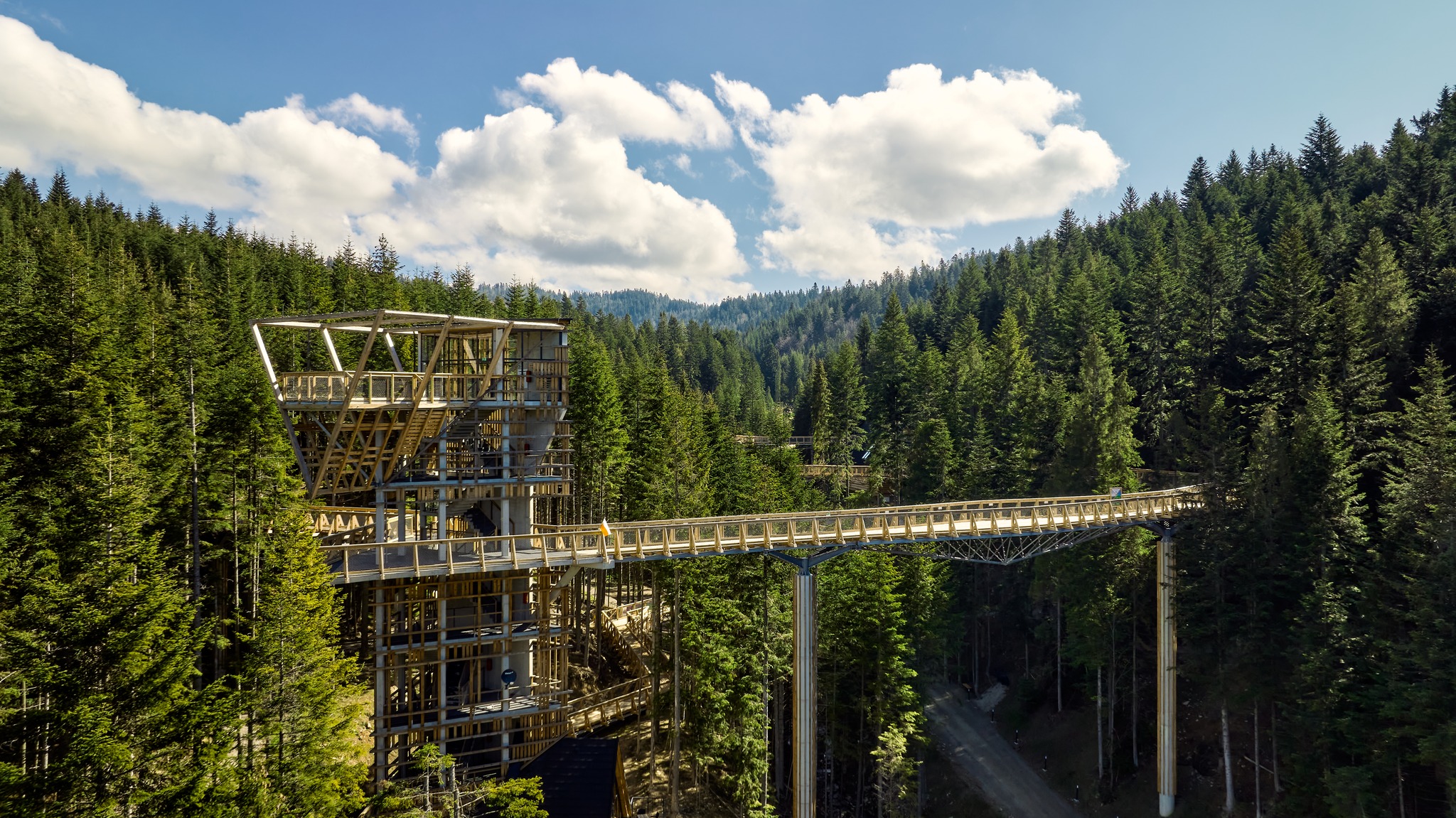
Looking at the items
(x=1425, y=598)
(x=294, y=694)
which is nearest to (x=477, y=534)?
(x=294, y=694)

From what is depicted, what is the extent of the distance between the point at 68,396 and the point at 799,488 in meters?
32.6

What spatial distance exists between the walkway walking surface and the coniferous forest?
2.37 metres

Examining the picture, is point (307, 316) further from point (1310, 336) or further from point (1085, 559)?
point (1310, 336)

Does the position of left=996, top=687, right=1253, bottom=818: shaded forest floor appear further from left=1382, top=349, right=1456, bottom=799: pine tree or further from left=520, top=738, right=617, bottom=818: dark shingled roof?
left=520, top=738, right=617, bottom=818: dark shingled roof

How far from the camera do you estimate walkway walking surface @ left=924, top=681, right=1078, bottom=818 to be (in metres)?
32.6

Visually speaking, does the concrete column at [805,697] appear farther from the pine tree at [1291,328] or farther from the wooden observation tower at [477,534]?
the pine tree at [1291,328]

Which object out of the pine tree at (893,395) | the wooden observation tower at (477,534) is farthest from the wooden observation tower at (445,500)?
the pine tree at (893,395)

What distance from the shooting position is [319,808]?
54.7ft

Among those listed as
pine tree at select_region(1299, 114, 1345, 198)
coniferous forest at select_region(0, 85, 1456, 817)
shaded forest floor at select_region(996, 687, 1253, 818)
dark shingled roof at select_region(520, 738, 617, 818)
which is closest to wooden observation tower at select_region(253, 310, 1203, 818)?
dark shingled roof at select_region(520, 738, 617, 818)

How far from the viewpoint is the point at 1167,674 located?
29094 mm

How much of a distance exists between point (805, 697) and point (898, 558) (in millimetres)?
13792

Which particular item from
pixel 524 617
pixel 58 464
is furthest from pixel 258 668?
pixel 524 617

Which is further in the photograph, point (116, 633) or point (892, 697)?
point (892, 697)

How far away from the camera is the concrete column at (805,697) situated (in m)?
24.6
